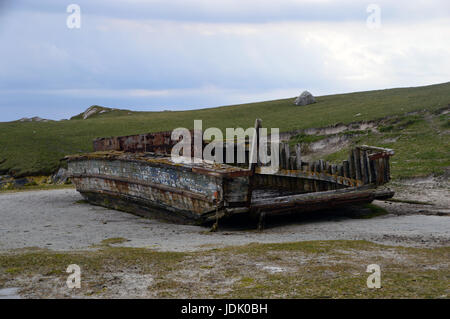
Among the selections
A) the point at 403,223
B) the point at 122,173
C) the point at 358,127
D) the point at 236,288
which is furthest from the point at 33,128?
the point at 236,288

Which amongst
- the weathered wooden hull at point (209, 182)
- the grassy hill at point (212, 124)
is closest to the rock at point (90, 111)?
the grassy hill at point (212, 124)

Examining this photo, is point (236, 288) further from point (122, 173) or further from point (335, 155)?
point (335, 155)

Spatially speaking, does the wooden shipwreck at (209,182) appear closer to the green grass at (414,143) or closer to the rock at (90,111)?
the green grass at (414,143)

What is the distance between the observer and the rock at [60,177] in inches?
1232

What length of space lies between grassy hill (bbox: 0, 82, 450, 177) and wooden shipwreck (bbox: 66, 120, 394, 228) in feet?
21.4

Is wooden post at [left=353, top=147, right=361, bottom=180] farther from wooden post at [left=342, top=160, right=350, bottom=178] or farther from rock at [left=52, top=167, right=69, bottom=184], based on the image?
rock at [left=52, top=167, right=69, bottom=184]

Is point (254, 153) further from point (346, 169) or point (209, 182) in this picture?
point (346, 169)

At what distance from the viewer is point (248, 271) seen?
26.0 ft

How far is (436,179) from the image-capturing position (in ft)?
65.9

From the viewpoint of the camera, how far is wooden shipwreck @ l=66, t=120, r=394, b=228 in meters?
13.3

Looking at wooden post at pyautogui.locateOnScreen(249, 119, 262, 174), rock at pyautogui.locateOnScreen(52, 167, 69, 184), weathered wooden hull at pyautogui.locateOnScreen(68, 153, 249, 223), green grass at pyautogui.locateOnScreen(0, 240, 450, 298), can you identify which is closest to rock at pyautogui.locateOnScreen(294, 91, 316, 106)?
rock at pyautogui.locateOnScreen(52, 167, 69, 184)

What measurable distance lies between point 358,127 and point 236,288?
2891 centimetres

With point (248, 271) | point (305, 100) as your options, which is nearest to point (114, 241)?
point (248, 271)

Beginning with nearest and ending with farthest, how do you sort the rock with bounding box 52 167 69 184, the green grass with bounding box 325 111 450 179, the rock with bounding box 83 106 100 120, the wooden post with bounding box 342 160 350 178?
the wooden post with bounding box 342 160 350 178
the green grass with bounding box 325 111 450 179
the rock with bounding box 52 167 69 184
the rock with bounding box 83 106 100 120
